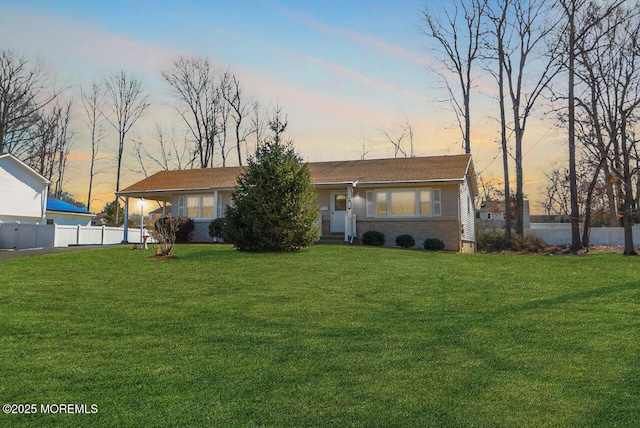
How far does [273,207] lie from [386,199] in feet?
24.9

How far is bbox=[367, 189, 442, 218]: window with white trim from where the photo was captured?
20109mm

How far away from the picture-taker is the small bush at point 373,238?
19.5m

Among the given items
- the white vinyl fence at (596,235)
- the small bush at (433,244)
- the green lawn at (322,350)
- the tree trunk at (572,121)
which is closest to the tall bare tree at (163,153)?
the small bush at (433,244)

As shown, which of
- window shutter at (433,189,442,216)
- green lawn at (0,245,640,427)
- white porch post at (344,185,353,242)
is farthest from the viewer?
window shutter at (433,189,442,216)

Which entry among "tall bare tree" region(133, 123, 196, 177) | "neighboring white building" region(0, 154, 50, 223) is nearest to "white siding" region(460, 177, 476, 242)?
"neighboring white building" region(0, 154, 50, 223)

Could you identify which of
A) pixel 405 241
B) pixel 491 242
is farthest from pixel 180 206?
pixel 491 242

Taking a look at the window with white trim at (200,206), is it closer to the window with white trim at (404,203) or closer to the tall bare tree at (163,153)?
the window with white trim at (404,203)

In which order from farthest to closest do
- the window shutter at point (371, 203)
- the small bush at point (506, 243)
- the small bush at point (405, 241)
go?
the small bush at point (506, 243), the window shutter at point (371, 203), the small bush at point (405, 241)

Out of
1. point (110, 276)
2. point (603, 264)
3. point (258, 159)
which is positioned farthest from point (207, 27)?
point (603, 264)

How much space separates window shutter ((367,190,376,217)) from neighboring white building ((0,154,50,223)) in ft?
64.7

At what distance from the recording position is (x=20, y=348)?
16.8 feet

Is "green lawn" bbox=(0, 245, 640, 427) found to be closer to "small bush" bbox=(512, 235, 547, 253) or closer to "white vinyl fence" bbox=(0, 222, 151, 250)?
"white vinyl fence" bbox=(0, 222, 151, 250)

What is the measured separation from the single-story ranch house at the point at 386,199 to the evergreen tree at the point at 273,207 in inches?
193

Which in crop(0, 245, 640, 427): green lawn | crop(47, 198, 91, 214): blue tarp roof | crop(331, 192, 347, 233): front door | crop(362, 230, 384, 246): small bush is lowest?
crop(0, 245, 640, 427): green lawn
